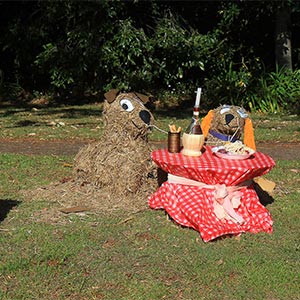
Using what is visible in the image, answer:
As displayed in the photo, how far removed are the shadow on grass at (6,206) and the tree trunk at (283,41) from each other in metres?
10.9

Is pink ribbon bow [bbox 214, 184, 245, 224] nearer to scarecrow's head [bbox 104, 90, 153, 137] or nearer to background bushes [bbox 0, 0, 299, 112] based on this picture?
scarecrow's head [bbox 104, 90, 153, 137]

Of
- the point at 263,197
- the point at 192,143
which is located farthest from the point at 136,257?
the point at 263,197

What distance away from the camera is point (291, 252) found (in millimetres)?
5359

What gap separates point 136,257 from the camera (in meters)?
5.19

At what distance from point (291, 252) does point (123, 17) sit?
37.1 feet

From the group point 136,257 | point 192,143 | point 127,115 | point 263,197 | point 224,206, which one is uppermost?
point 127,115

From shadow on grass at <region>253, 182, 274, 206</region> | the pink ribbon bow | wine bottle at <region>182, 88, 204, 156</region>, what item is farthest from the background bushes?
the pink ribbon bow

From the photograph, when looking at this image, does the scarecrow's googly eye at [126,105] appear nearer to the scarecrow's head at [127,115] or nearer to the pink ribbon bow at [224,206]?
the scarecrow's head at [127,115]

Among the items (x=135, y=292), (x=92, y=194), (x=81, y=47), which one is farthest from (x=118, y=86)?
(x=135, y=292)

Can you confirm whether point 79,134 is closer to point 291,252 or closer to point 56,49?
point 56,49

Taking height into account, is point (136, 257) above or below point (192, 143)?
below

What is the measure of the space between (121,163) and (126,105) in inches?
22.8

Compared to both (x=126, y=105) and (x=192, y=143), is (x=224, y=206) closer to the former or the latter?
(x=192, y=143)

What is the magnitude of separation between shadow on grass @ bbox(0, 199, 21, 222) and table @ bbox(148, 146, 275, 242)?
150 cm
